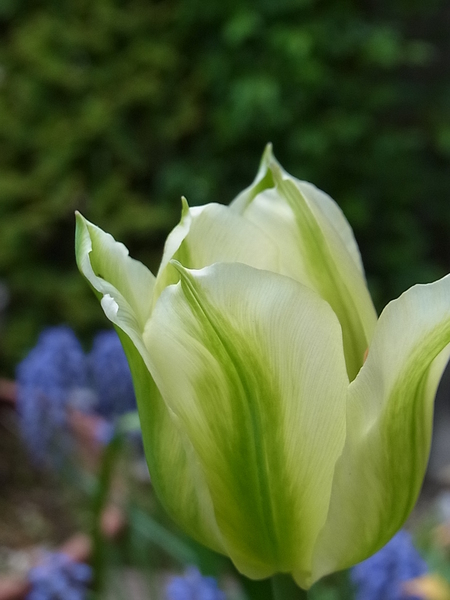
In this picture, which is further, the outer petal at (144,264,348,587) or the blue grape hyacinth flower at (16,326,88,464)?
the blue grape hyacinth flower at (16,326,88,464)

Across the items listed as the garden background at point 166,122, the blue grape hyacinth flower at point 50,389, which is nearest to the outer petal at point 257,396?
the blue grape hyacinth flower at point 50,389

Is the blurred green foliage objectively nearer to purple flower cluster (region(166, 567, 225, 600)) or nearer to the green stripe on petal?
purple flower cluster (region(166, 567, 225, 600))

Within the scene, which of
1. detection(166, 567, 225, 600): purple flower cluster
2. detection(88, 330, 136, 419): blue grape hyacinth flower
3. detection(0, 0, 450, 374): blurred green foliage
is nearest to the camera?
detection(166, 567, 225, 600): purple flower cluster

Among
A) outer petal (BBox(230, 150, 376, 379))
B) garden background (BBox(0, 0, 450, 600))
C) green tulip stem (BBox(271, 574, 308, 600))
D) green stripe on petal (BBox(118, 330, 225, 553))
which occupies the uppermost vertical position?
outer petal (BBox(230, 150, 376, 379))

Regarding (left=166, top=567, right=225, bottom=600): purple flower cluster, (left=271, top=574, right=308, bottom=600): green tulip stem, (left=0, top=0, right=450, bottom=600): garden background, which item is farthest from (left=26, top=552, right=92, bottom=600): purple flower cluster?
(left=0, top=0, right=450, bottom=600): garden background

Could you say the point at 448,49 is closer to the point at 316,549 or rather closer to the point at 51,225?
the point at 51,225

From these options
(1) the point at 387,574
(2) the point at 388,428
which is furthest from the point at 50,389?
(2) the point at 388,428

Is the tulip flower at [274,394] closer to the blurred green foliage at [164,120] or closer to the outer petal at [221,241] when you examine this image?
the outer petal at [221,241]
